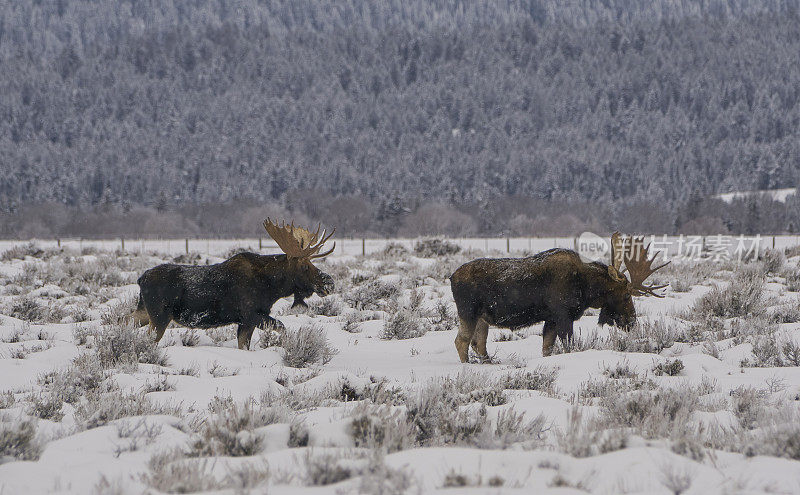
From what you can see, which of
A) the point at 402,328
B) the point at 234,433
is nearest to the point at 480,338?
the point at 402,328

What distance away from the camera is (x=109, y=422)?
18.3ft

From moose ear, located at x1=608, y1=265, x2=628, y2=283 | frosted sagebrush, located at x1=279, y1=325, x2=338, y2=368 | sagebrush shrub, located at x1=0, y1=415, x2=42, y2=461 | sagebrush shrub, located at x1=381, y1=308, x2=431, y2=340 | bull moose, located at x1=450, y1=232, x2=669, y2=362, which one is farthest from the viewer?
sagebrush shrub, located at x1=381, y1=308, x2=431, y2=340

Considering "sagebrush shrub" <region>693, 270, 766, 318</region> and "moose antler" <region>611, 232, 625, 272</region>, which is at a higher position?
"moose antler" <region>611, 232, 625, 272</region>

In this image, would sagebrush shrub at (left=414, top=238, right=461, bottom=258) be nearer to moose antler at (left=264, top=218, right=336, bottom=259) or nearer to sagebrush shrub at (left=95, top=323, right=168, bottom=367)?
moose antler at (left=264, top=218, right=336, bottom=259)

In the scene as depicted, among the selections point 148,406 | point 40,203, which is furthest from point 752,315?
point 40,203

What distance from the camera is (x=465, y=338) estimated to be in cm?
876

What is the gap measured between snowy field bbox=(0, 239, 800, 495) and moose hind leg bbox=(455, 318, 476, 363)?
31 centimetres

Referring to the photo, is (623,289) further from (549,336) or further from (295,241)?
(295,241)

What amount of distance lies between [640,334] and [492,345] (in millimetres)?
1848

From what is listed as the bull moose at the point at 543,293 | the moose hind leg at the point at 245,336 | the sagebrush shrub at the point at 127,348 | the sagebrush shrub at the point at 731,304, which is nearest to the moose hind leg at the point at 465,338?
the bull moose at the point at 543,293

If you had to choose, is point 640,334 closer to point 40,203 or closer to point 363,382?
point 363,382

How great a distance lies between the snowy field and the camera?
430 centimetres

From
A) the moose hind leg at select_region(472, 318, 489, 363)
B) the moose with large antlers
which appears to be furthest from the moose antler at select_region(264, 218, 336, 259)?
the moose hind leg at select_region(472, 318, 489, 363)

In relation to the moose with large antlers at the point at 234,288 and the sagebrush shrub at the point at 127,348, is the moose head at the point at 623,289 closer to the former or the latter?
the moose with large antlers at the point at 234,288
